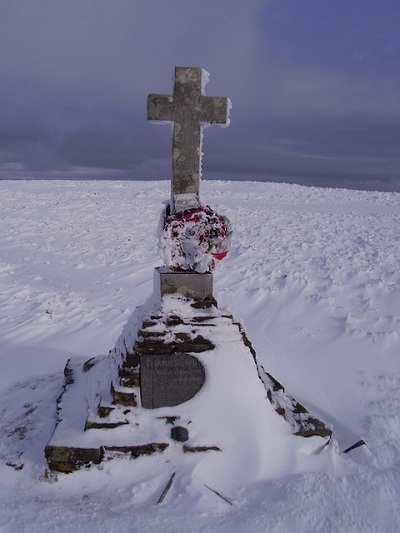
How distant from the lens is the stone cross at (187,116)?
14.4ft

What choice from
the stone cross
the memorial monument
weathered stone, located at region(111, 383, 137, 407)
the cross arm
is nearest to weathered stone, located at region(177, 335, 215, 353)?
the memorial monument

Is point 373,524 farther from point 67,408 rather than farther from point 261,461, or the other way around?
point 67,408

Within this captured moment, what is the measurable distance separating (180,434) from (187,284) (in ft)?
4.16

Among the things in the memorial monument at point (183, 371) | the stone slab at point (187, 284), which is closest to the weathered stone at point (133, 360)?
the memorial monument at point (183, 371)

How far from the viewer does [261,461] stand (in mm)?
3766

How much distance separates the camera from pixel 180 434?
12.6ft

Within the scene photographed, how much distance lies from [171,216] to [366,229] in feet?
32.4

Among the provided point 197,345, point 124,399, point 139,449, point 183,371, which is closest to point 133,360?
point 124,399

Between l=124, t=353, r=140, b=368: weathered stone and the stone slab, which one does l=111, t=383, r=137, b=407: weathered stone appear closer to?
l=124, t=353, r=140, b=368: weathered stone

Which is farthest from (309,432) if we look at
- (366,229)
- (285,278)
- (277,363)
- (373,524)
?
(366,229)

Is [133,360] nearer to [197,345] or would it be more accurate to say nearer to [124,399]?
[124,399]

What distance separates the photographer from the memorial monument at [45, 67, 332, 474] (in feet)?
12.6

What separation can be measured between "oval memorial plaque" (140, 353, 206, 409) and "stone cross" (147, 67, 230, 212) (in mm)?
1341

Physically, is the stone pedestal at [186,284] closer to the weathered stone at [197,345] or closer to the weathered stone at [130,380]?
the weathered stone at [197,345]
